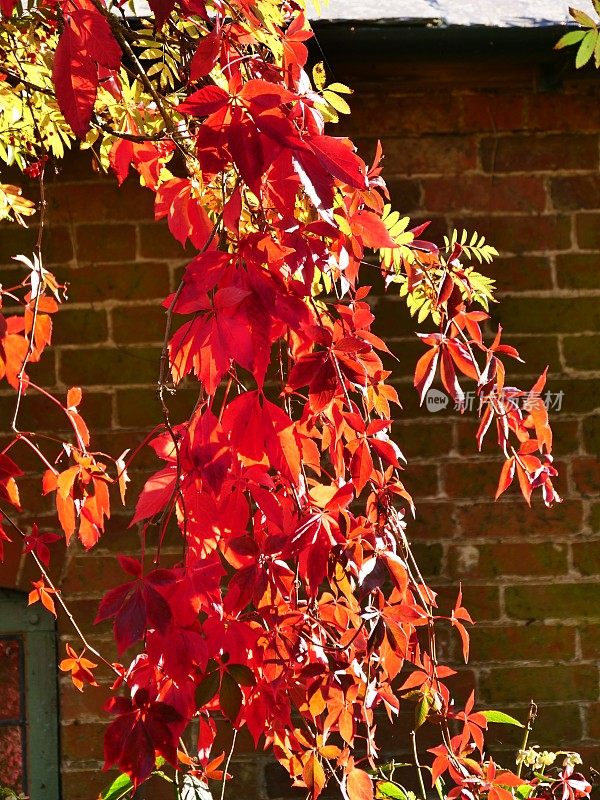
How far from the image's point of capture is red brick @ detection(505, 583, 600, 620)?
10.6 ft

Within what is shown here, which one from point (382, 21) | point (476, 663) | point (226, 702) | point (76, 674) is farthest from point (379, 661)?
point (382, 21)

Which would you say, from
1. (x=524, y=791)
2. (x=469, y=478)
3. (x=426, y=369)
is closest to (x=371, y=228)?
(x=426, y=369)

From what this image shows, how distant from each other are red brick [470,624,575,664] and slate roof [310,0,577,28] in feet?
A: 6.41

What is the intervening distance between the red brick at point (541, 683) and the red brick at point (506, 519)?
0.46 meters

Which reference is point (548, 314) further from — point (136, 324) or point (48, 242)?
point (48, 242)

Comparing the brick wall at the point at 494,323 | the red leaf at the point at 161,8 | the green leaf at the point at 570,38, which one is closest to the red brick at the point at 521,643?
the brick wall at the point at 494,323

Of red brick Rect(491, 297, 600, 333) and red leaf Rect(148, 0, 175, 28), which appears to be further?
red brick Rect(491, 297, 600, 333)

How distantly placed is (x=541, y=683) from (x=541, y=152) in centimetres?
182

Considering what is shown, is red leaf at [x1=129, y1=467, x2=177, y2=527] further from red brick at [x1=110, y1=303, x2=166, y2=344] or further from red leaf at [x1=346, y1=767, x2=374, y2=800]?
red brick at [x1=110, y1=303, x2=166, y2=344]

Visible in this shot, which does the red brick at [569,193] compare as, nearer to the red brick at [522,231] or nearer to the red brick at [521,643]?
the red brick at [522,231]

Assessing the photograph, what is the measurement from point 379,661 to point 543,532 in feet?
6.20

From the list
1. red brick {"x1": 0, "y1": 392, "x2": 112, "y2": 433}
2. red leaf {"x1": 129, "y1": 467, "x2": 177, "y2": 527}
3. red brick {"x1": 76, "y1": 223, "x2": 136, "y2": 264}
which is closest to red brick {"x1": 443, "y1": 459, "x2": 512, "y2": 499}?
red brick {"x1": 0, "y1": 392, "x2": 112, "y2": 433}

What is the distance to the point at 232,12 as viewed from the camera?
4.16 feet

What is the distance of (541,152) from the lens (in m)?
3.28
